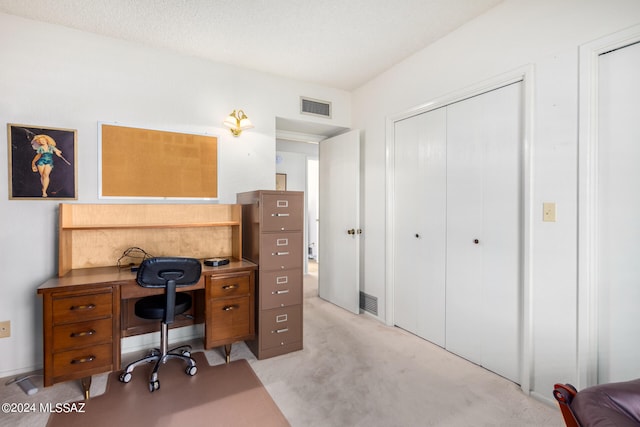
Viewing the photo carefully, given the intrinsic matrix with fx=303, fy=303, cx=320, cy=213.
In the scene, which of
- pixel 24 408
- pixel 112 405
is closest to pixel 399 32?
pixel 112 405

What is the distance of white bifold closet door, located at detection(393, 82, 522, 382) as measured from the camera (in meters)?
2.15

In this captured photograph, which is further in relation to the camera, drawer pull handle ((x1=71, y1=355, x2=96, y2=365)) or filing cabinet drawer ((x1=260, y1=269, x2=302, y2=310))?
filing cabinet drawer ((x1=260, y1=269, x2=302, y2=310))

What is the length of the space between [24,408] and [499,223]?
335 cm

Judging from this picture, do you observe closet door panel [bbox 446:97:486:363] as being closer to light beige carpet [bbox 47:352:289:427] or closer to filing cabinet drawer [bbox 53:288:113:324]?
light beige carpet [bbox 47:352:289:427]

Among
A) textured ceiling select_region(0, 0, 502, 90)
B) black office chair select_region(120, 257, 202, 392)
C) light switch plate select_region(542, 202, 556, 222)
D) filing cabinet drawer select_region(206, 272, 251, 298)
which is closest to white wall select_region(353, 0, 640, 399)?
light switch plate select_region(542, 202, 556, 222)

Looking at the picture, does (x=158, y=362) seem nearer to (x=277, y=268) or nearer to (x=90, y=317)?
(x=90, y=317)

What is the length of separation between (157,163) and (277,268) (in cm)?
142

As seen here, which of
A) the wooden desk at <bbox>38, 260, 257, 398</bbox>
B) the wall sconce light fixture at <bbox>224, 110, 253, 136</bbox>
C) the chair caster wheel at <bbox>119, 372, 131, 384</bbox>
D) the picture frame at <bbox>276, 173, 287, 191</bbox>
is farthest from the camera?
the picture frame at <bbox>276, 173, 287, 191</bbox>

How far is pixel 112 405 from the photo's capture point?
6.21 ft

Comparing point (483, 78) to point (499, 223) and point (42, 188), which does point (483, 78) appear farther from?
point (42, 188)

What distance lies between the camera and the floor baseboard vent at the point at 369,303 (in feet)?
11.1

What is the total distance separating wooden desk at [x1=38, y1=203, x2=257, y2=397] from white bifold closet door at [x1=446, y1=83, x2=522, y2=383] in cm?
172

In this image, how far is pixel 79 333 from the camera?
1.92 meters

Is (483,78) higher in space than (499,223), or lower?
higher
